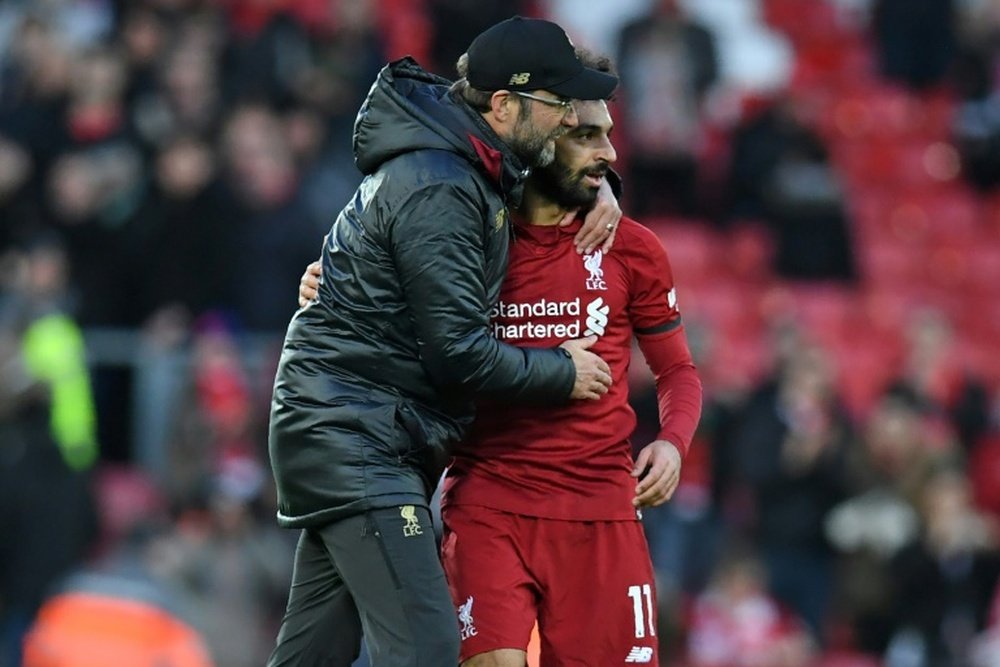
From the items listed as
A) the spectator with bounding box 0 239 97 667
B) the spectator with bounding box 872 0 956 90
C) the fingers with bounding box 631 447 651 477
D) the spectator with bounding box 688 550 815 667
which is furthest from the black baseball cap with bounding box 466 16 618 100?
the spectator with bounding box 872 0 956 90

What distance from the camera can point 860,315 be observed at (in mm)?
14164

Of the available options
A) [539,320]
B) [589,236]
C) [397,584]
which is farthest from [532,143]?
[397,584]

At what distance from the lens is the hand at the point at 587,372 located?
5.74m

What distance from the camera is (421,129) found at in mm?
5547

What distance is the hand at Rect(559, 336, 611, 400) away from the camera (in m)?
5.74

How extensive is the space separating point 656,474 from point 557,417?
14.0 inches

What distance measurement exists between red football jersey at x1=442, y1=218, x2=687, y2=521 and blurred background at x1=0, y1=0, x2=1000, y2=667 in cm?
369

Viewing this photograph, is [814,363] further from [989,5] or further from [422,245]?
[422,245]

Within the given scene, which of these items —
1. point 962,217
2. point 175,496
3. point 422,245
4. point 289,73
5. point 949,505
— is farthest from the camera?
point 962,217

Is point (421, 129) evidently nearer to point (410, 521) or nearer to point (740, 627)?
point (410, 521)

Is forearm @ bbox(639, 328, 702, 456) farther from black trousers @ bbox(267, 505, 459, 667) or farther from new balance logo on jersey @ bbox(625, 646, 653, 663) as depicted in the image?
black trousers @ bbox(267, 505, 459, 667)

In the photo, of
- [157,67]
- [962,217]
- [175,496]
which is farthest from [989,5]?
[175,496]

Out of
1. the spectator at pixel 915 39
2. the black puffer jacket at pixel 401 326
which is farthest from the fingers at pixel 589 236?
the spectator at pixel 915 39

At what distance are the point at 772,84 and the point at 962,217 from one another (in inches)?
70.9
